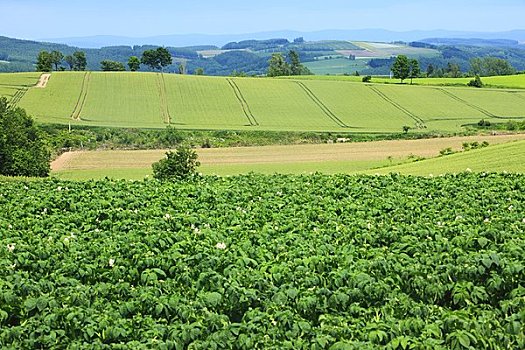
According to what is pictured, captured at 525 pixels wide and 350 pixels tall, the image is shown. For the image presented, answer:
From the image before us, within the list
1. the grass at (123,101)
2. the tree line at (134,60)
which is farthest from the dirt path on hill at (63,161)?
the tree line at (134,60)

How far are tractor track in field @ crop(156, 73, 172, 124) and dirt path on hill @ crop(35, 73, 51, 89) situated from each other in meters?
18.5

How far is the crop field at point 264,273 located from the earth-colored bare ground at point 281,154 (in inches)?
1499

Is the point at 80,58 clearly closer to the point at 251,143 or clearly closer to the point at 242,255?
the point at 251,143

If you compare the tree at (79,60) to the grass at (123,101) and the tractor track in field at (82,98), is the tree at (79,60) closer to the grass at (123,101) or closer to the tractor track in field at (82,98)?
the tractor track in field at (82,98)

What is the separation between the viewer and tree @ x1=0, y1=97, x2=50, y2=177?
1807 inches

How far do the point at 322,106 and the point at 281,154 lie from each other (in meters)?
37.7

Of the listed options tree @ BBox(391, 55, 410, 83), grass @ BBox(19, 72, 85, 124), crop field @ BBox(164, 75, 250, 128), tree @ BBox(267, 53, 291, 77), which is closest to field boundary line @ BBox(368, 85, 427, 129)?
tree @ BBox(391, 55, 410, 83)

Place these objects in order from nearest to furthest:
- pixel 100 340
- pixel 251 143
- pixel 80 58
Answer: pixel 100 340, pixel 251 143, pixel 80 58

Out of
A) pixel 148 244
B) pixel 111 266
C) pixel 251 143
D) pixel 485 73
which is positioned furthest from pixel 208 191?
pixel 485 73

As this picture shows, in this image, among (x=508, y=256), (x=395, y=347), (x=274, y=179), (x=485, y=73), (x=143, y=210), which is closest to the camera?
(x=395, y=347)

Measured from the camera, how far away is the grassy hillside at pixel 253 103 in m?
84.9

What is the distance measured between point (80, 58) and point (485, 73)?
119591 millimetres

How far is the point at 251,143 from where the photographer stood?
72688 mm

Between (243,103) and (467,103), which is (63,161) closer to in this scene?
(243,103)
